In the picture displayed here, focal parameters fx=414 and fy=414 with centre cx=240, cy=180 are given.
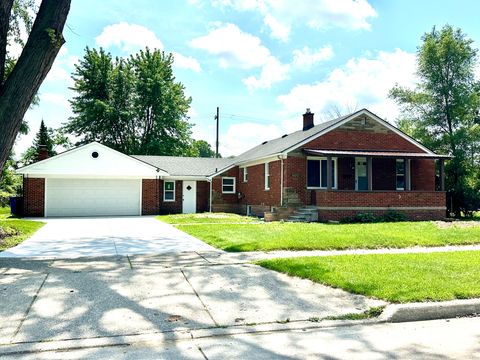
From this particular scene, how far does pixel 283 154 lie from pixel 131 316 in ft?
50.8

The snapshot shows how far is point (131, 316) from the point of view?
17.2 feet

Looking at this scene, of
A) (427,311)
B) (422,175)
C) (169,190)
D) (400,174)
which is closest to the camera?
(427,311)

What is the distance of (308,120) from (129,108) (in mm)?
25087

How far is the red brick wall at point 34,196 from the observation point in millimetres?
23375

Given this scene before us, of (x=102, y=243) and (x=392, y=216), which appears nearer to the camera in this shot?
(x=102, y=243)

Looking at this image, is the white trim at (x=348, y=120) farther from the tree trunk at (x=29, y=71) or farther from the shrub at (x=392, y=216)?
the tree trunk at (x=29, y=71)

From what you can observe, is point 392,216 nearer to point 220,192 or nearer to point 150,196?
point 220,192

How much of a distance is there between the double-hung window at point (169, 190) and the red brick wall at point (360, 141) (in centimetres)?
1021

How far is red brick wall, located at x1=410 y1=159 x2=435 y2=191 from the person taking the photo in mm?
22750

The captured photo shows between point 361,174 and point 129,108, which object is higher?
point 129,108

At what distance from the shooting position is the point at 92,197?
24594mm

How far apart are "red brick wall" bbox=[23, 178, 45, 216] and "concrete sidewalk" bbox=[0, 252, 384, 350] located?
16702mm

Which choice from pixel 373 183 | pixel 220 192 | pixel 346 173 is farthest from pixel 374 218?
pixel 220 192

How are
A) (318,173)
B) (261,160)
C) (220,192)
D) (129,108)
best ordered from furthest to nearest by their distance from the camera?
(129,108) < (220,192) < (261,160) < (318,173)
